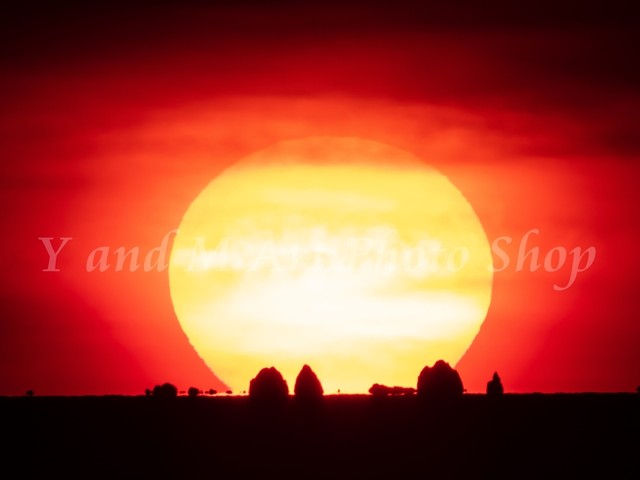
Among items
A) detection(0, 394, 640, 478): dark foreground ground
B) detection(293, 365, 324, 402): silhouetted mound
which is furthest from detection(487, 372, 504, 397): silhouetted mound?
detection(293, 365, 324, 402): silhouetted mound

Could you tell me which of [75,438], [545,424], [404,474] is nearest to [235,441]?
[75,438]

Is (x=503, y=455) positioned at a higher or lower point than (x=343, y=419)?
lower

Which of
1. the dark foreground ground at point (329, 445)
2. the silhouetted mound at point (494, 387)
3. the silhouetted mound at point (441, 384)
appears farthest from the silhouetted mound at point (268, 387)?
the silhouetted mound at point (494, 387)

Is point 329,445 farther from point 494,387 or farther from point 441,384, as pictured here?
point 494,387

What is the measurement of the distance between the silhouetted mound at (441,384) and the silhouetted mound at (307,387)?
15016 mm

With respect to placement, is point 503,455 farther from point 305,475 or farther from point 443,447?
point 305,475

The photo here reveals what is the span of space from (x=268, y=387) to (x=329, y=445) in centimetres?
2656

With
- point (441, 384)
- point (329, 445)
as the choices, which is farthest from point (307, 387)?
point (329, 445)

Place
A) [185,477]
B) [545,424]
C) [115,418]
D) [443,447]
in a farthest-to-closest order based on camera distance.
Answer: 1. [115,418]
2. [545,424]
3. [443,447]
4. [185,477]

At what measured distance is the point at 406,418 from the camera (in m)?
138

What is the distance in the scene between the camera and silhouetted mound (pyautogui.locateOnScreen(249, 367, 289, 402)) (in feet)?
400

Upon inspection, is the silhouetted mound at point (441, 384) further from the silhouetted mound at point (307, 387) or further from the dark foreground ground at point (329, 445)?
the silhouetted mound at point (307, 387)

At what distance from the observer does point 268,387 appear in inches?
4815

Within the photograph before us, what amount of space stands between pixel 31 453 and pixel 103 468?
51.1ft
